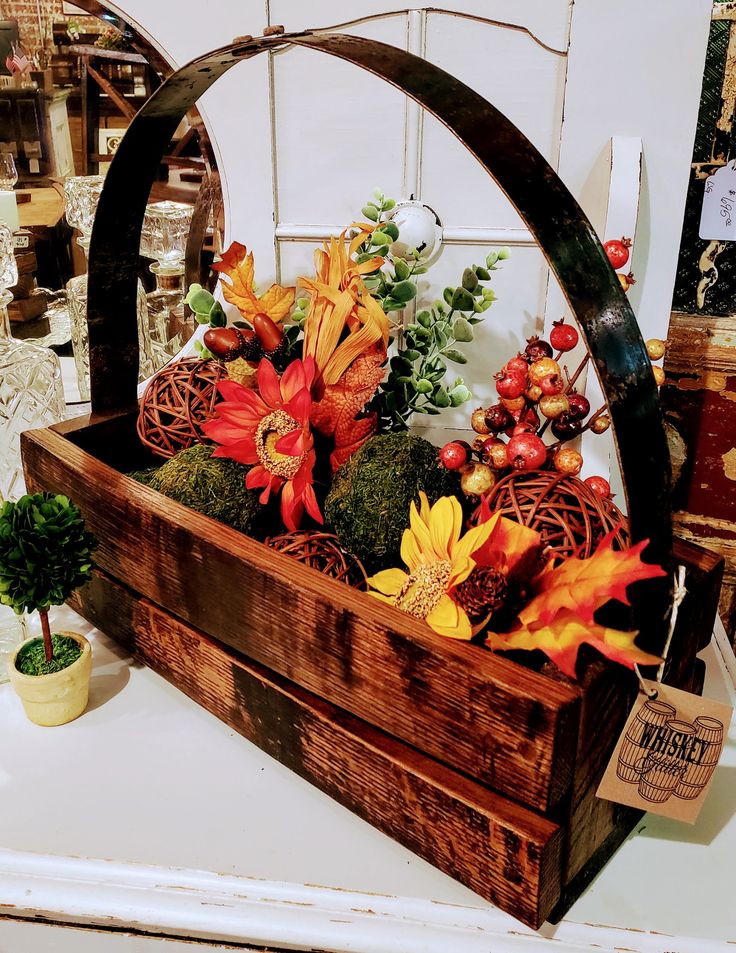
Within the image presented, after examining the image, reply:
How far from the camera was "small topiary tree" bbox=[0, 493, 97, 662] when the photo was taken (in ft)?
2.31

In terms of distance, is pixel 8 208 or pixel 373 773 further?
pixel 8 208

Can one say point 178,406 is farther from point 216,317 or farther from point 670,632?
point 670,632

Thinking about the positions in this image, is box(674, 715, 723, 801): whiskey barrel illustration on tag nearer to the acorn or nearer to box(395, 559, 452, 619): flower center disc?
box(395, 559, 452, 619): flower center disc

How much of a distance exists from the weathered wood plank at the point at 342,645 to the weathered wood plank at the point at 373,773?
0.04ft

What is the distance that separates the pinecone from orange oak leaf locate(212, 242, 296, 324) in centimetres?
41

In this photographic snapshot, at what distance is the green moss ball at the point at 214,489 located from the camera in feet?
2.48

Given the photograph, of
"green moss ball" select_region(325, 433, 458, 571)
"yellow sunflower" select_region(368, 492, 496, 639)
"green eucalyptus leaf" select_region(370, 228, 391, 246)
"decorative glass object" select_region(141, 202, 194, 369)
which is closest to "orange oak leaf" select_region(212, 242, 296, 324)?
"green eucalyptus leaf" select_region(370, 228, 391, 246)

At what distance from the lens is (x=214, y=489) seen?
758mm

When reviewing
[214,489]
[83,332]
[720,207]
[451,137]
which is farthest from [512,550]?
[83,332]

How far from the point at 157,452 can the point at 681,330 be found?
83 centimetres

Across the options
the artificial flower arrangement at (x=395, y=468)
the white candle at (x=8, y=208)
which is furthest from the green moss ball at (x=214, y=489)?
the white candle at (x=8, y=208)

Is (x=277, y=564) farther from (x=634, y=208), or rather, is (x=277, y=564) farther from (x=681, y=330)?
(x=681, y=330)

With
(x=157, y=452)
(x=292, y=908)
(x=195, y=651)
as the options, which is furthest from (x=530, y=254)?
(x=292, y=908)

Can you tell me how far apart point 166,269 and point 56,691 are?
2.48ft
